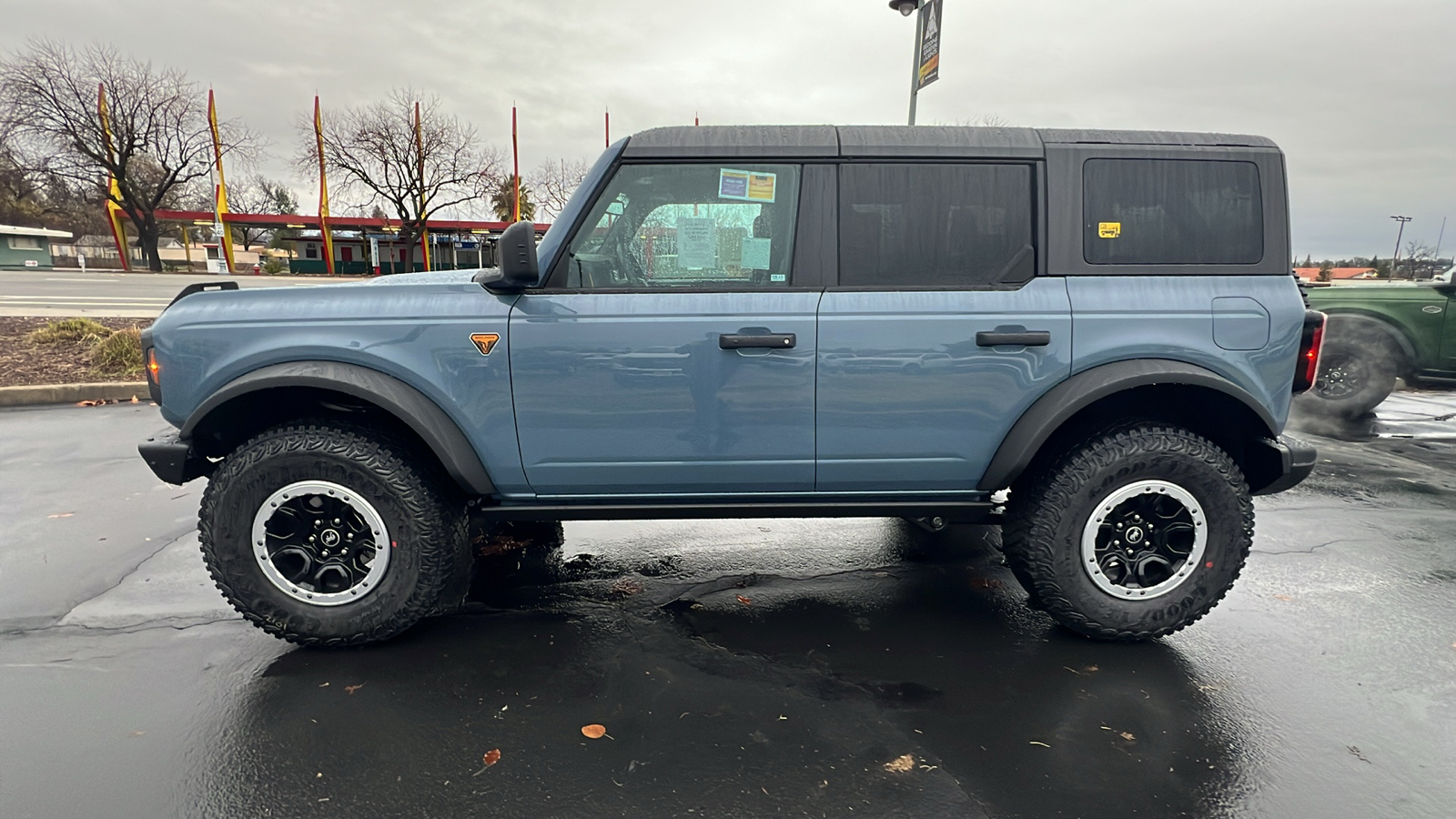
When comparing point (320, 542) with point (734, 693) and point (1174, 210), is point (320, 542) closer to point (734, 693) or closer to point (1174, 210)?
point (734, 693)

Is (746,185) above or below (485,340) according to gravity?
above

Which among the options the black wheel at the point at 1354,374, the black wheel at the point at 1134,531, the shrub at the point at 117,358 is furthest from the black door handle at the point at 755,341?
the shrub at the point at 117,358

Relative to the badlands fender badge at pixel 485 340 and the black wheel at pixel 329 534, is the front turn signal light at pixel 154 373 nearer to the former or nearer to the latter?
the black wheel at pixel 329 534

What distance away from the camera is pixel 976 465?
2.95 m

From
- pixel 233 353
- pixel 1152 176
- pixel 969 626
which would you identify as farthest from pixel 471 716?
pixel 1152 176

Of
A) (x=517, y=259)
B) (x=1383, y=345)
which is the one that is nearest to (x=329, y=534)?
(x=517, y=259)

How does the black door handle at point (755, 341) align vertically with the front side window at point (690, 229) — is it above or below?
below

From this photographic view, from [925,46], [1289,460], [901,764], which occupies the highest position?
[925,46]

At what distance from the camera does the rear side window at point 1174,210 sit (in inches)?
113

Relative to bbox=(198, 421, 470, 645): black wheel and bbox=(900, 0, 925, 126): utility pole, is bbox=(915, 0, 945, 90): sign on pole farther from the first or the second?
bbox=(198, 421, 470, 645): black wheel

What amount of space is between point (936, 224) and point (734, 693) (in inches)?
76.3

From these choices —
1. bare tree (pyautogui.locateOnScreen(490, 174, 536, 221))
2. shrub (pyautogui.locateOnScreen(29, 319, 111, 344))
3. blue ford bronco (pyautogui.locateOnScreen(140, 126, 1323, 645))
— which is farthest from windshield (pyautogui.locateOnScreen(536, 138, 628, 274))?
bare tree (pyautogui.locateOnScreen(490, 174, 536, 221))

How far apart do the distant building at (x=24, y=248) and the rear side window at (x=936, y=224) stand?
58639 mm

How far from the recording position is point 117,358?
8.66 m
